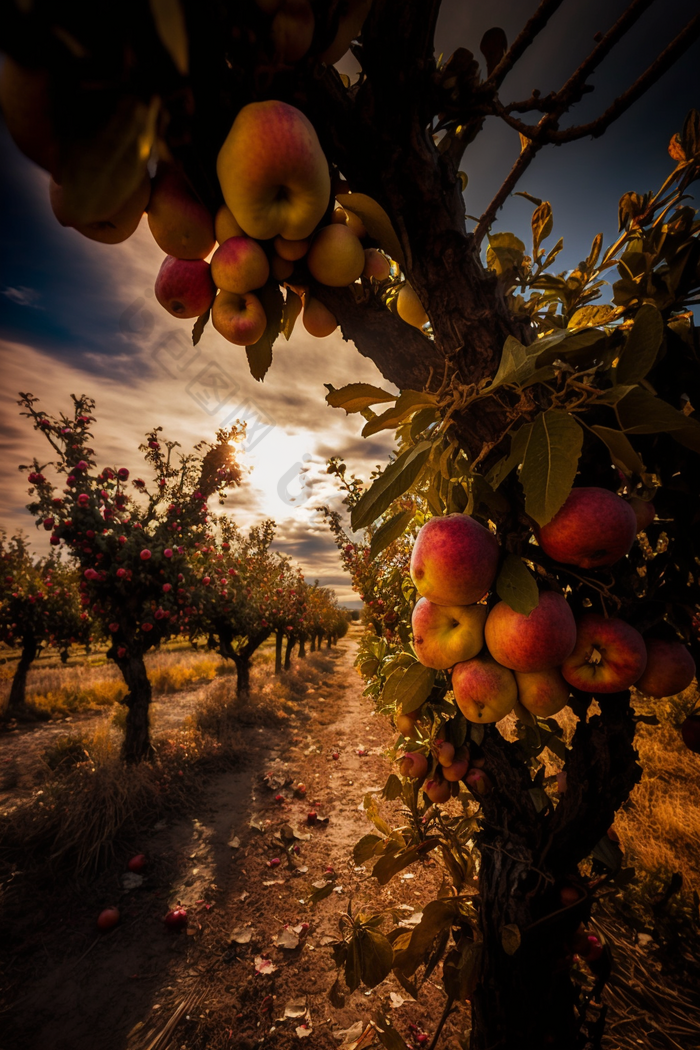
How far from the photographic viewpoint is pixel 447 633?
0.97 m

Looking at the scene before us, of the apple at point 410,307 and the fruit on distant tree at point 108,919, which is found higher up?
the apple at point 410,307

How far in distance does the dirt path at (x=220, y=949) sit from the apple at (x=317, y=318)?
2368 mm

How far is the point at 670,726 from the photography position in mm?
5727

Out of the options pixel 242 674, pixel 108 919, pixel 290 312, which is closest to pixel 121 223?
pixel 290 312

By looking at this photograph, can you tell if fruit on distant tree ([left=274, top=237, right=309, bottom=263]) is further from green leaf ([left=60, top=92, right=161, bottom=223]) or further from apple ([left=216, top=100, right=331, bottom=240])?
green leaf ([left=60, top=92, right=161, bottom=223])

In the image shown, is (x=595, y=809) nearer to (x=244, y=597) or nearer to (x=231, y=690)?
(x=244, y=597)

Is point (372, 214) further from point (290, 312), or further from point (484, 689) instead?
point (484, 689)

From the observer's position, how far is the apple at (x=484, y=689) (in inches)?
36.5

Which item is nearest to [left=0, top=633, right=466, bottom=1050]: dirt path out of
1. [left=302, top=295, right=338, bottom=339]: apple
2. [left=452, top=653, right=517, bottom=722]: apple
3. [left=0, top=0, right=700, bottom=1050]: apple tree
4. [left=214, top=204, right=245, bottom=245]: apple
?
[left=0, top=0, right=700, bottom=1050]: apple tree

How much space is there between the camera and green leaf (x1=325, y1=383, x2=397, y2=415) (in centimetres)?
86

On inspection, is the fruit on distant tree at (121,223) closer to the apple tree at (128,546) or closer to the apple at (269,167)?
the apple at (269,167)

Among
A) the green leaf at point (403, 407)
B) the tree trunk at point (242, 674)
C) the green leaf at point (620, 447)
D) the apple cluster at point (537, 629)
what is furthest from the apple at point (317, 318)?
the tree trunk at point (242, 674)

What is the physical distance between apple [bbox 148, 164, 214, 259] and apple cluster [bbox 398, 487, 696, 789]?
73 cm

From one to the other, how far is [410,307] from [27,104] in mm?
792
